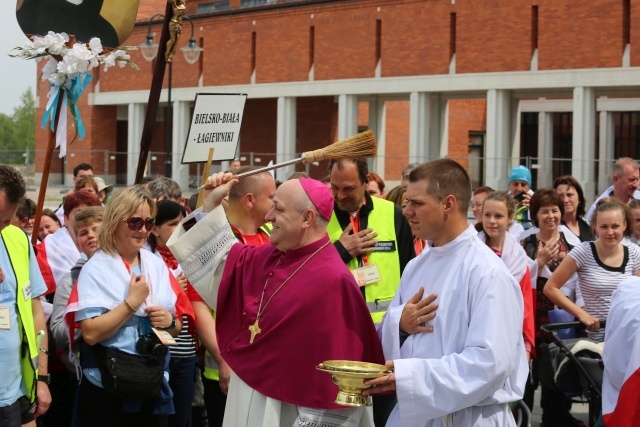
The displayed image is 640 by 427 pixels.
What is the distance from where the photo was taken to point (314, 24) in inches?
1721

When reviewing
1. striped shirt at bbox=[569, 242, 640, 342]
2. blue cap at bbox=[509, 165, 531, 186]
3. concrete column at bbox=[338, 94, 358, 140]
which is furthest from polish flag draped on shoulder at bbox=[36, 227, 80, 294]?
concrete column at bbox=[338, 94, 358, 140]

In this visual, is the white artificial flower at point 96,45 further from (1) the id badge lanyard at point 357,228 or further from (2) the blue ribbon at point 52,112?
(1) the id badge lanyard at point 357,228

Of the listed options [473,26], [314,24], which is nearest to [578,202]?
[473,26]

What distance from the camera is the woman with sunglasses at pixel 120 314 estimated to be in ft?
18.3

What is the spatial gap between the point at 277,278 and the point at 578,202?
6114mm

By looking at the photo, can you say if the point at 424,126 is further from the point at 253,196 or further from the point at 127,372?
the point at 127,372

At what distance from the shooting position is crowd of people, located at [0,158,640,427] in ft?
13.9

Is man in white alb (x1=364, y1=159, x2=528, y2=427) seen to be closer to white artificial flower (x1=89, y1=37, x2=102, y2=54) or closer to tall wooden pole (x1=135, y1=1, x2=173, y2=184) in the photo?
tall wooden pole (x1=135, y1=1, x2=173, y2=184)

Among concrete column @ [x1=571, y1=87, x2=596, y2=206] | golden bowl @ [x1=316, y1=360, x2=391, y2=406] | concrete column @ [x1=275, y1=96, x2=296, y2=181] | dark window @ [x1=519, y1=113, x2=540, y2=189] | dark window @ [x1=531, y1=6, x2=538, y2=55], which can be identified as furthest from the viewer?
dark window @ [x1=519, y1=113, x2=540, y2=189]

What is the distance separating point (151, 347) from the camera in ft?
18.6

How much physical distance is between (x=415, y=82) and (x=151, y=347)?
1385 inches

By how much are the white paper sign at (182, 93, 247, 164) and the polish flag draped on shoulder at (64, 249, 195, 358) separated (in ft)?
2.34

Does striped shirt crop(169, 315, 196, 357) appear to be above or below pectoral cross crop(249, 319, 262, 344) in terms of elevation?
below

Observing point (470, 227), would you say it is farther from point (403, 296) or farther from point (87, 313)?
point (87, 313)
